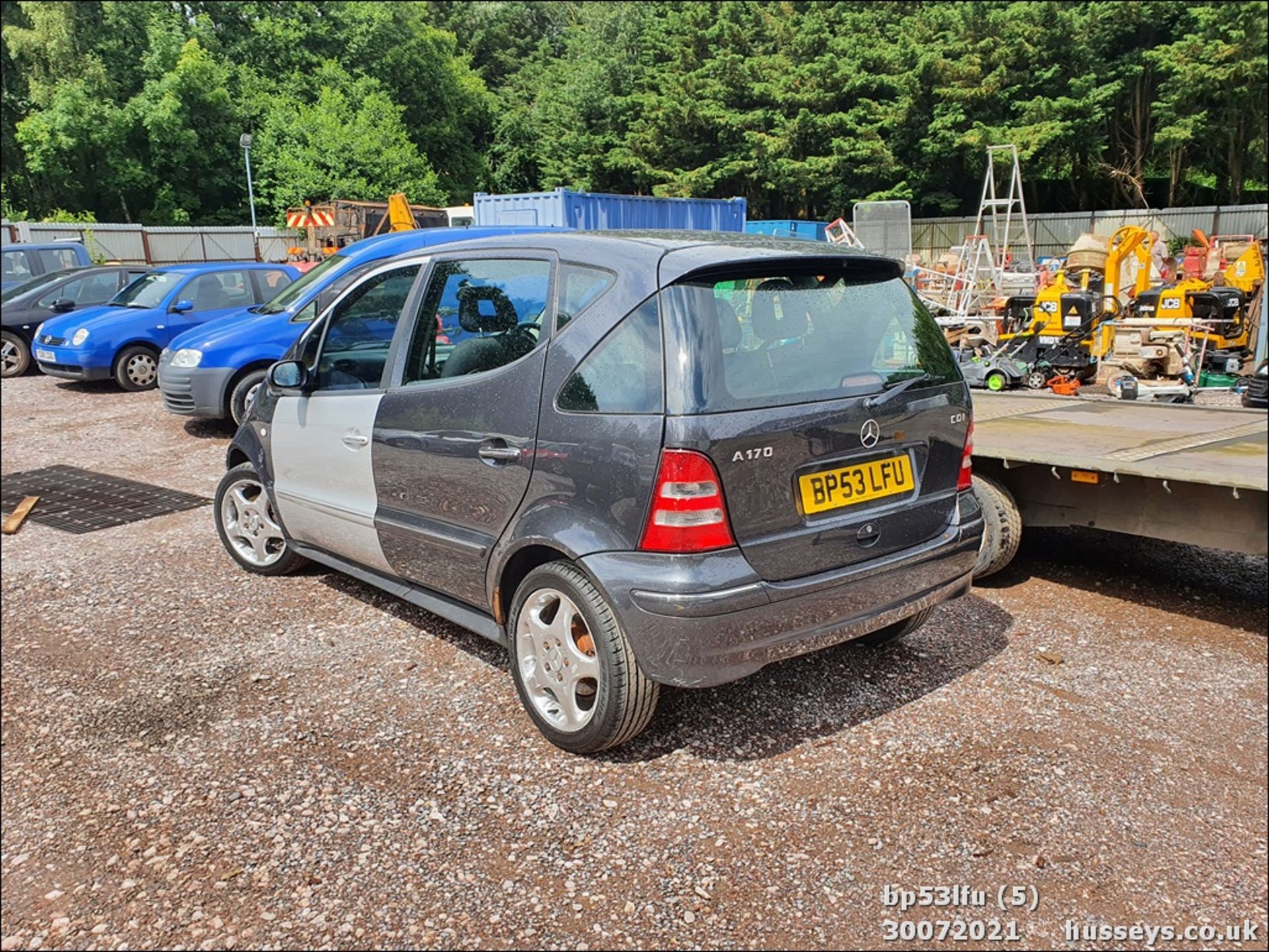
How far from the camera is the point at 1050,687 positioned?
342 cm

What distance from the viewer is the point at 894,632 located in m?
3.78

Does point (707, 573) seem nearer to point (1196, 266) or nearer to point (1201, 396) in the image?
point (1201, 396)

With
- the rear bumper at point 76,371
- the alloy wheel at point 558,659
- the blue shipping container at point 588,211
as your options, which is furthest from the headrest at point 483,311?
the blue shipping container at point 588,211

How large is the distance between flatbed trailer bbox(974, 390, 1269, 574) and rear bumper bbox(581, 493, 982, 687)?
1.28 metres

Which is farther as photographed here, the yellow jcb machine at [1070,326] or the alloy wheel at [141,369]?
the yellow jcb machine at [1070,326]

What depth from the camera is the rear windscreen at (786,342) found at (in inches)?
106

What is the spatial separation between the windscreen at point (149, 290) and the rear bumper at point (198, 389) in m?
2.75

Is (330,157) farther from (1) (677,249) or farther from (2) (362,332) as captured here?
(1) (677,249)

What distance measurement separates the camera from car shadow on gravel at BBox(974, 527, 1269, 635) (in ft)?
13.3

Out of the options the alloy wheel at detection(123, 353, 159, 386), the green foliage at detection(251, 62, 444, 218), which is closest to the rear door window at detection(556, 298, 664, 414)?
the alloy wheel at detection(123, 353, 159, 386)

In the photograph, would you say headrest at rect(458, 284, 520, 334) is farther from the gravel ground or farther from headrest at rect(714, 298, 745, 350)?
the gravel ground

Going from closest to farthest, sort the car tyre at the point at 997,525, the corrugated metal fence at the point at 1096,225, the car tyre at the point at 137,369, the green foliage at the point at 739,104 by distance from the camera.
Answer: the car tyre at the point at 997,525, the car tyre at the point at 137,369, the green foliage at the point at 739,104, the corrugated metal fence at the point at 1096,225

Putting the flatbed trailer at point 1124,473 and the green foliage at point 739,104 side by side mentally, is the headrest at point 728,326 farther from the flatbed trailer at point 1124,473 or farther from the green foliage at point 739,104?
the green foliage at point 739,104

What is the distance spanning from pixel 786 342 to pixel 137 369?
940 centimetres
